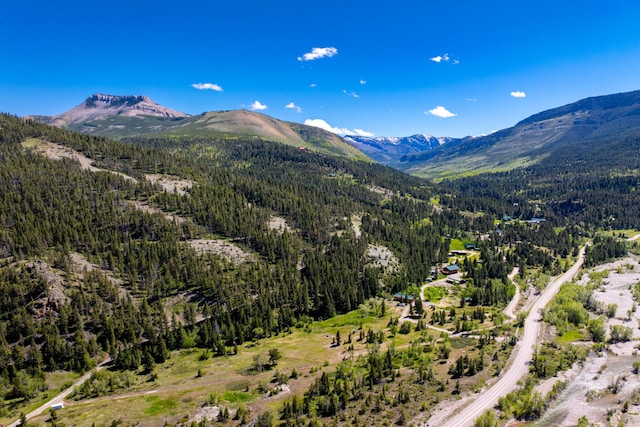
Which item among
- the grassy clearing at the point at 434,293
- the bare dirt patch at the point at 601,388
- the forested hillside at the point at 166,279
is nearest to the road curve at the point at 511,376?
the forested hillside at the point at 166,279

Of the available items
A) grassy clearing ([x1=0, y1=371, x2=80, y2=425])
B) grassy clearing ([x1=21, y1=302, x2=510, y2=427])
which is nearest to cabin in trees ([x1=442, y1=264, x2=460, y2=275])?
grassy clearing ([x1=21, y1=302, x2=510, y2=427])

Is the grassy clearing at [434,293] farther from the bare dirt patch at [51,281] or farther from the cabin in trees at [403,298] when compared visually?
the bare dirt patch at [51,281]

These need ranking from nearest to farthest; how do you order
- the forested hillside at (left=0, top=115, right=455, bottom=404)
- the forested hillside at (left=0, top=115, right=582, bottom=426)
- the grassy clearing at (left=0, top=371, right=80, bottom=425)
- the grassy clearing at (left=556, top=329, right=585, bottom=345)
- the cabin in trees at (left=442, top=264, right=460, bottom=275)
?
the grassy clearing at (left=0, top=371, right=80, bottom=425)
the forested hillside at (left=0, top=115, right=582, bottom=426)
the grassy clearing at (left=556, top=329, right=585, bottom=345)
the forested hillside at (left=0, top=115, right=455, bottom=404)
the cabin in trees at (left=442, top=264, right=460, bottom=275)

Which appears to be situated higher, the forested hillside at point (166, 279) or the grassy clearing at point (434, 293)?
the forested hillside at point (166, 279)

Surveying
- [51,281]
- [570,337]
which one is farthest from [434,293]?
[51,281]

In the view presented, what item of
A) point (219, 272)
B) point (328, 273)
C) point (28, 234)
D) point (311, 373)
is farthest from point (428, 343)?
point (28, 234)

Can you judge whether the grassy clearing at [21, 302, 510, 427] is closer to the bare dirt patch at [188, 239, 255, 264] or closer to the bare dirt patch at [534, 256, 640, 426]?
the bare dirt patch at [534, 256, 640, 426]

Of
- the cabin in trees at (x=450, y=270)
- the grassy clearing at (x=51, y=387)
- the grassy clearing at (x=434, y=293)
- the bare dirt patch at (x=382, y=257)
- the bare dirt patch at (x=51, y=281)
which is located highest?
the bare dirt patch at (x=51, y=281)
